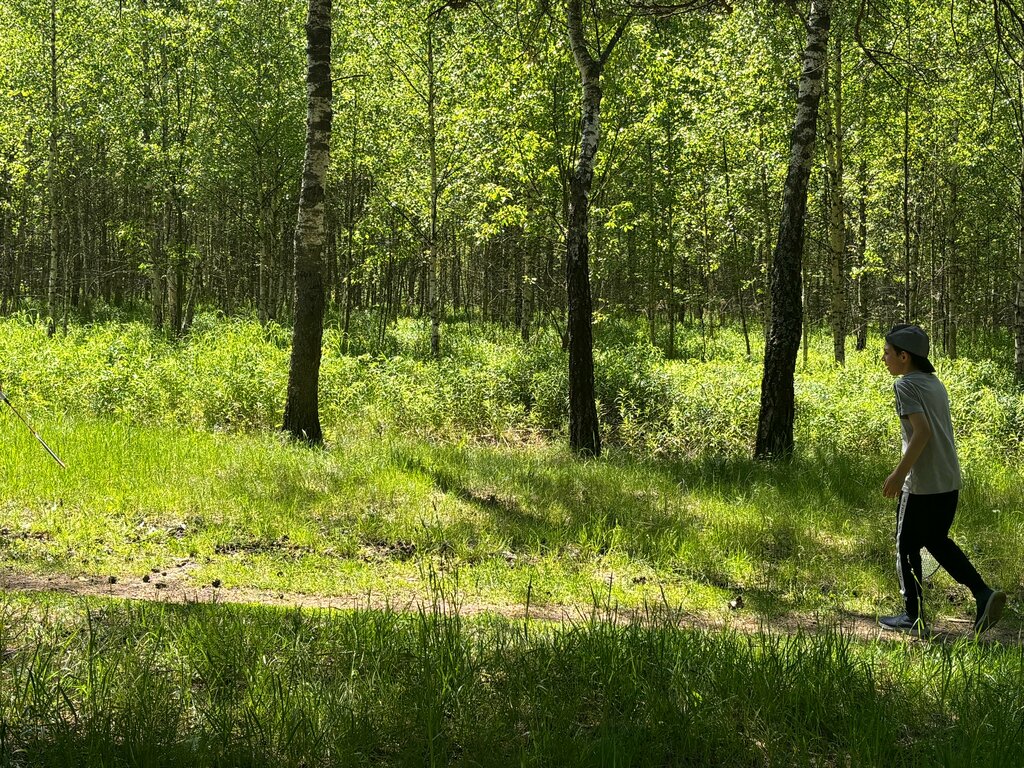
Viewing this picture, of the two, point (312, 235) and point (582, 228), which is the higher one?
point (582, 228)

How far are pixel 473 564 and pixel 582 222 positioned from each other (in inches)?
203

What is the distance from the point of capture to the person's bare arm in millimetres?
4457

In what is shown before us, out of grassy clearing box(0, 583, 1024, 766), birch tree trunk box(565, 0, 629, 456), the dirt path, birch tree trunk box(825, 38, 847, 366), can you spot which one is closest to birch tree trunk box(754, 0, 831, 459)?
birch tree trunk box(565, 0, 629, 456)

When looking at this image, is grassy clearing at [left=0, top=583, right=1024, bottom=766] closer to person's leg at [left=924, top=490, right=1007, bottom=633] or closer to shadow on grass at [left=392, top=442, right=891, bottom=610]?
person's leg at [left=924, top=490, right=1007, bottom=633]

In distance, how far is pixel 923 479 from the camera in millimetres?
4566

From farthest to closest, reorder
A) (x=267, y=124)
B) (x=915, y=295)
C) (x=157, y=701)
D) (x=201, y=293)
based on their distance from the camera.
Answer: (x=201, y=293)
(x=915, y=295)
(x=267, y=124)
(x=157, y=701)

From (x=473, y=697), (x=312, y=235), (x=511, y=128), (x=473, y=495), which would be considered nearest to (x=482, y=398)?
(x=312, y=235)

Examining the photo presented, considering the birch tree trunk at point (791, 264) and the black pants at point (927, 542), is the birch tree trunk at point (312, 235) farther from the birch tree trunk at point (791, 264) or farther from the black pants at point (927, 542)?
the black pants at point (927, 542)

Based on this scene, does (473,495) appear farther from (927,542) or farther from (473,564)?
(927,542)

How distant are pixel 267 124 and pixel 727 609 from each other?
74.6ft

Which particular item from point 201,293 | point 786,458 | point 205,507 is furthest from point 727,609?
point 201,293

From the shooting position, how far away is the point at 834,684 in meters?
3.10

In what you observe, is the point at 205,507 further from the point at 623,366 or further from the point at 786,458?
the point at 623,366

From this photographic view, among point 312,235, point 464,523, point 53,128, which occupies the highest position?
point 53,128
